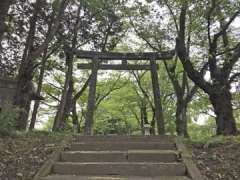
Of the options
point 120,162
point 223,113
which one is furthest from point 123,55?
point 120,162

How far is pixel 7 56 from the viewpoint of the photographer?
40.7 feet

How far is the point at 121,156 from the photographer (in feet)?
17.3

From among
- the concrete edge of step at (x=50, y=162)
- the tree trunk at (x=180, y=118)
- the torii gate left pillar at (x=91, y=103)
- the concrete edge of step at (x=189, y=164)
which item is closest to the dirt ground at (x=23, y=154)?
the concrete edge of step at (x=50, y=162)

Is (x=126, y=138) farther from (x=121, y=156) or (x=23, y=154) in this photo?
(x=23, y=154)

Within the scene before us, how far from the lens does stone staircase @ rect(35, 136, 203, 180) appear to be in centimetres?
464

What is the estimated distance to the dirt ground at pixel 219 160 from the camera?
4.54 meters

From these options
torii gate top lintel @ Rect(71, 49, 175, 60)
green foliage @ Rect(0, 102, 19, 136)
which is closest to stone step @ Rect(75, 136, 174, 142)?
green foliage @ Rect(0, 102, 19, 136)

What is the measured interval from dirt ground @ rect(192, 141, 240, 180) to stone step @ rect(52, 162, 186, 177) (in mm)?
467

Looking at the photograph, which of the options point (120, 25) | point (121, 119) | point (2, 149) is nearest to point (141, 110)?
point (121, 119)

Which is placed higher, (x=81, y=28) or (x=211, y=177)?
(x=81, y=28)

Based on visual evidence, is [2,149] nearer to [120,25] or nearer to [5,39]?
[5,39]

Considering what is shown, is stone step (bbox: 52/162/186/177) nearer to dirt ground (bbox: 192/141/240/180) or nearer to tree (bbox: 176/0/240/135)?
dirt ground (bbox: 192/141/240/180)

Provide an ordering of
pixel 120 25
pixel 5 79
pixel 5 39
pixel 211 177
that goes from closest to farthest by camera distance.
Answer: pixel 211 177 < pixel 5 39 < pixel 5 79 < pixel 120 25

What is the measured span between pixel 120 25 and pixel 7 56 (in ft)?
19.7
